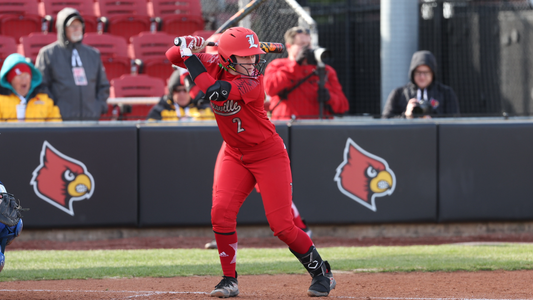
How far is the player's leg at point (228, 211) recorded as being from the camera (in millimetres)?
4555

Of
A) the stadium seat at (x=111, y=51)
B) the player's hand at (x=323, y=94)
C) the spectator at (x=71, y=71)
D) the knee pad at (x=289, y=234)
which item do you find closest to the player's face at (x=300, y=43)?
the player's hand at (x=323, y=94)

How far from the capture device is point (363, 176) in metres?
7.85

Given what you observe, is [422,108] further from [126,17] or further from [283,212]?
[126,17]

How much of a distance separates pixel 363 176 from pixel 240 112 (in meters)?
3.65

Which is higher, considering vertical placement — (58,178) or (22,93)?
(22,93)

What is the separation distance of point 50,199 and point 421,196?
13.7 feet

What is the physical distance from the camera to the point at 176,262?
6.41m

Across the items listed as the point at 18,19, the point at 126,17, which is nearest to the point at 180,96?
the point at 126,17

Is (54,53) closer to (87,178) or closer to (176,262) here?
(87,178)

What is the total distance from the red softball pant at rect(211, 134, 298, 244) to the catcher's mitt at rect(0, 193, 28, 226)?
1228 millimetres

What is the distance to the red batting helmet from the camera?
4.32 m

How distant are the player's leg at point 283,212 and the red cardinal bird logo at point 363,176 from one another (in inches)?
130

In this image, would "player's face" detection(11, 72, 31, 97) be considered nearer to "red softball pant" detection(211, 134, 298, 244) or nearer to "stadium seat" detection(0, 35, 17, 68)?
"stadium seat" detection(0, 35, 17, 68)

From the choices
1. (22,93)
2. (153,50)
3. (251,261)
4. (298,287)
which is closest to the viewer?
(298,287)
